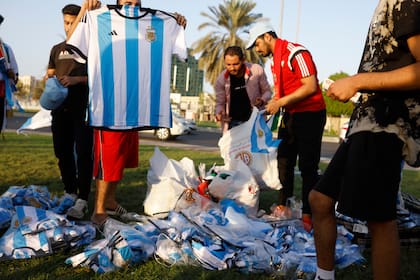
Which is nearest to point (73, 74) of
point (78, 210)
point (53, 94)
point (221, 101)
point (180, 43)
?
point (53, 94)

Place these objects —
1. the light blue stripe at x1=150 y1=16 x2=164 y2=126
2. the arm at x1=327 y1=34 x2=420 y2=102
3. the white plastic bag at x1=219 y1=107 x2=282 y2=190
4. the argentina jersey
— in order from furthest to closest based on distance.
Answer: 1. the white plastic bag at x1=219 y1=107 x2=282 y2=190
2. the light blue stripe at x1=150 y1=16 x2=164 y2=126
3. the argentina jersey
4. the arm at x1=327 y1=34 x2=420 y2=102

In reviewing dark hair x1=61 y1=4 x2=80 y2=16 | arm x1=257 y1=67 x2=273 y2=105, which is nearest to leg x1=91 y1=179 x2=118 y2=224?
dark hair x1=61 y1=4 x2=80 y2=16

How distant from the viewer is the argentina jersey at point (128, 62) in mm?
3904

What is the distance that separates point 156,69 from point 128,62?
0.27 m

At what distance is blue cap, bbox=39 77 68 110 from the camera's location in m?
4.45

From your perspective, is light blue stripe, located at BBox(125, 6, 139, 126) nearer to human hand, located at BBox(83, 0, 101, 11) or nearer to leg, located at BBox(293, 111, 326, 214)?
human hand, located at BBox(83, 0, 101, 11)

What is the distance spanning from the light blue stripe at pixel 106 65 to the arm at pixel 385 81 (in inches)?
89.2

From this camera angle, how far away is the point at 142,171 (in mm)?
7305

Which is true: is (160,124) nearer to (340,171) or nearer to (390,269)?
(340,171)

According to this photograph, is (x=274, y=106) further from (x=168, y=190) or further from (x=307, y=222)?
(x=168, y=190)

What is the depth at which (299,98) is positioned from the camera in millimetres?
4188

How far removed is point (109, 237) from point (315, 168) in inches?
80.5

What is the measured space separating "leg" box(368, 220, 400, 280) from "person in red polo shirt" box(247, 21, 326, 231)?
6.21 feet

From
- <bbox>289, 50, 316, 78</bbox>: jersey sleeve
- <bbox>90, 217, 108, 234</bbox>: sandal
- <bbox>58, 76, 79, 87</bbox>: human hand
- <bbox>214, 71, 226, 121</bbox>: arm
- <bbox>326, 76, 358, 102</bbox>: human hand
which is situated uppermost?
<bbox>289, 50, 316, 78</bbox>: jersey sleeve
